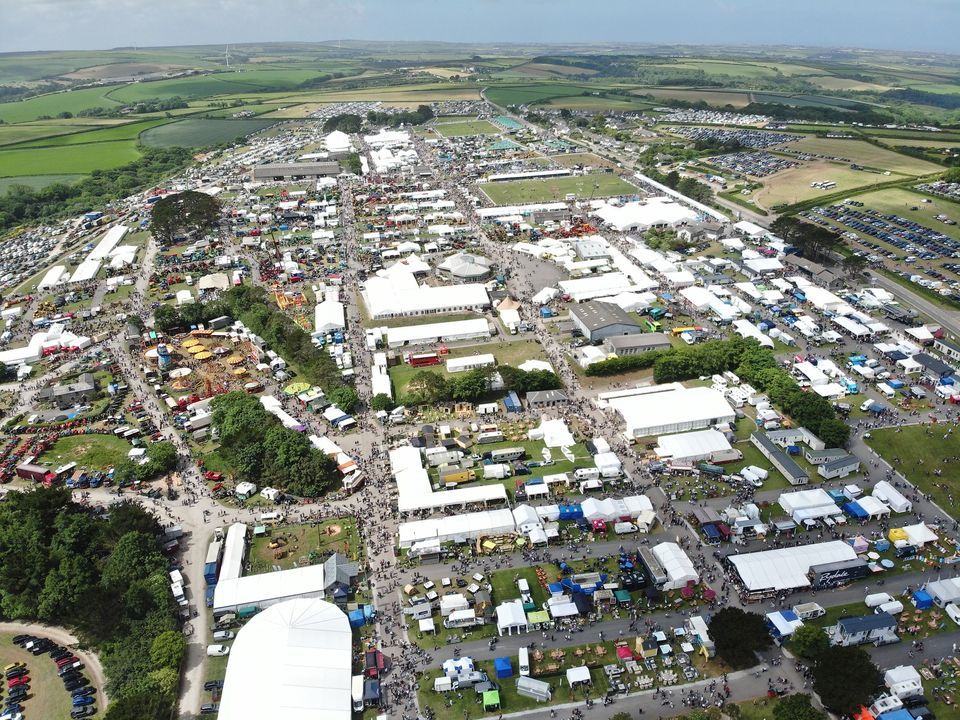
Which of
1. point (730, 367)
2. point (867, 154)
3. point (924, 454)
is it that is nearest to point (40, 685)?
point (730, 367)

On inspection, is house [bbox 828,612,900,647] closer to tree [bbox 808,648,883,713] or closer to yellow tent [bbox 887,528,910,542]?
tree [bbox 808,648,883,713]

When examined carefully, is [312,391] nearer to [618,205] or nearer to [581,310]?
[581,310]

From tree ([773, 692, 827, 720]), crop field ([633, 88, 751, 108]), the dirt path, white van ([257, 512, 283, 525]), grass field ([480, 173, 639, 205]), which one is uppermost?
crop field ([633, 88, 751, 108])

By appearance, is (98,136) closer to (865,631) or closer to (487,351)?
(487,351)

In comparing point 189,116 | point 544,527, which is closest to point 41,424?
point 544,527

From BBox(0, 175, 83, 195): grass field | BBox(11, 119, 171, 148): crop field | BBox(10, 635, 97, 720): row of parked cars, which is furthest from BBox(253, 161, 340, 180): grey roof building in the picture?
BBox(10, 635, 97, 720): row of parked cars

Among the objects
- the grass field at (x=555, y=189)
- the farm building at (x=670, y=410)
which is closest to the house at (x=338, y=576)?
the farm building at (x=670, y=410)
